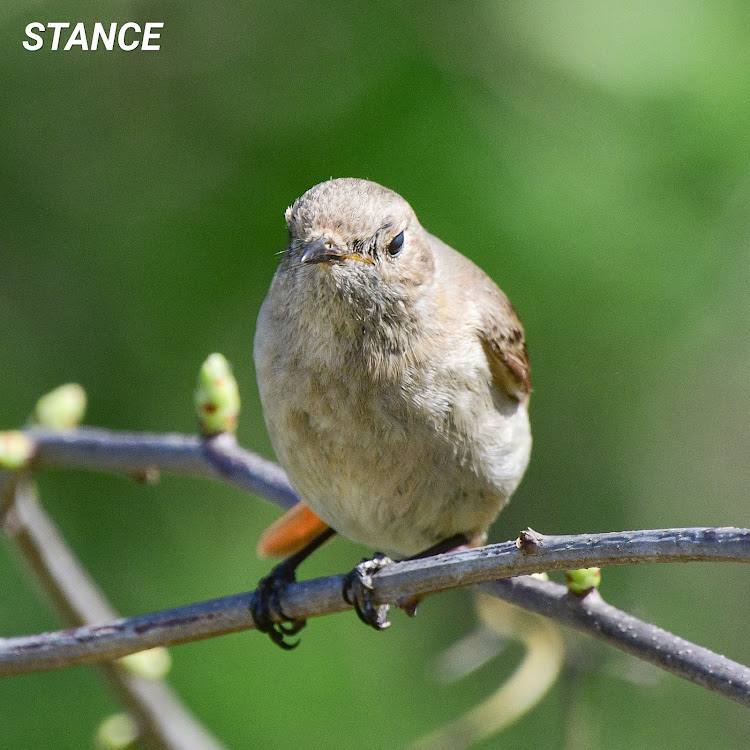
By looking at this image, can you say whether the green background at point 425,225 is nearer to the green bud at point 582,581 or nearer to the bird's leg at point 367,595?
the bird's leg at point 367,595

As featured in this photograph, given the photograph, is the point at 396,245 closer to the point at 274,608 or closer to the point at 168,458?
the point at 168,458

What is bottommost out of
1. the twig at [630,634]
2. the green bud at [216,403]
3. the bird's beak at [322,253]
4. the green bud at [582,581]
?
the twig at [630,634]

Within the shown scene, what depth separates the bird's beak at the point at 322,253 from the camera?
10.2ft

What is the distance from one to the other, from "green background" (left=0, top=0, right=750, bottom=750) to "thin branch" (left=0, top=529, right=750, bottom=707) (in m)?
0.87

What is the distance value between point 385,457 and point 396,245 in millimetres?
652

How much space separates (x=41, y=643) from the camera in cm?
277

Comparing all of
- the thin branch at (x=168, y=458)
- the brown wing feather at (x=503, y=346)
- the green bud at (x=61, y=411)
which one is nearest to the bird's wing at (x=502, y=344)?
the brown wing feather at (x=503, y=346)

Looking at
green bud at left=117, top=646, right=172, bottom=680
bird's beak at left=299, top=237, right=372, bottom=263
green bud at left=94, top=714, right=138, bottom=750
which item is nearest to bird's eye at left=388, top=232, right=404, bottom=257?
bird's beak at left=299, top=237, right=372, bottom=263

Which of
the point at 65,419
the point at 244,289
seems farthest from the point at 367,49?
the point at 65,419

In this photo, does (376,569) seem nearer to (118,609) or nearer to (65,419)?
(65,419)

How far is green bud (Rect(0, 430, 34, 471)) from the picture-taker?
11.4ft

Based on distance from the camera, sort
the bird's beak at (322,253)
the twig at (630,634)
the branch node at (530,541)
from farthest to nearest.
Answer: the bird's beak at (322,253) < the twig at (630,634) < the branch node at (530,541)

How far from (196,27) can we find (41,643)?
9.40 feet

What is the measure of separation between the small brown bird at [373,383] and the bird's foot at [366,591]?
0.29m
